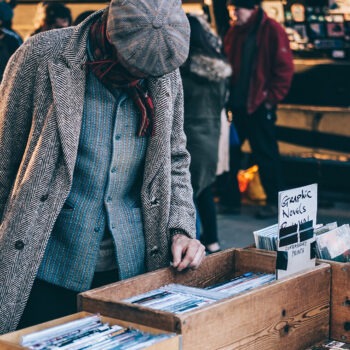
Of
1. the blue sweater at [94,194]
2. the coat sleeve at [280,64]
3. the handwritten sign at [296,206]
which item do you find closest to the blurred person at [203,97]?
the coat sleeve at [280,64]

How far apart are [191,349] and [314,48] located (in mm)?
6787

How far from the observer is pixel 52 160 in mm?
2787

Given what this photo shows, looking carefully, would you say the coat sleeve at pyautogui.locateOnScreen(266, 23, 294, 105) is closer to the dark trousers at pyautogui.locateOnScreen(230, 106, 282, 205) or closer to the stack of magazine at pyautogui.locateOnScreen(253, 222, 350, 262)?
the dark trousers at pyautogui.locateOnScreen(230, 106, 282, 205)

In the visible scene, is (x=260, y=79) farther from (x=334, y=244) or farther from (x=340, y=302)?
(x=340, y=302)

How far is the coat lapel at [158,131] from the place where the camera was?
2975 mm

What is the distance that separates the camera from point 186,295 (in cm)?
263

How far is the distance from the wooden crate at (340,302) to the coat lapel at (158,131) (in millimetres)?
701

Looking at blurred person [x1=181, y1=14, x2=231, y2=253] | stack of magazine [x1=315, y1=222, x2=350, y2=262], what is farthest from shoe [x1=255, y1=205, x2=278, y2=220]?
stack of magazine [x1=315, y1=222, x2=350, y2=262]

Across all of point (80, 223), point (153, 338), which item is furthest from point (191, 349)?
point (80, 223)

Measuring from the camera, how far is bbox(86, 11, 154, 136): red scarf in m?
2.75

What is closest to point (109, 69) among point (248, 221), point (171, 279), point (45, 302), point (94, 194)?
point (94, 194)

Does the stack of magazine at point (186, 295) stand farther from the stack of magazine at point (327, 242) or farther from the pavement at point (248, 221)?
the pavement at point (248, 221)

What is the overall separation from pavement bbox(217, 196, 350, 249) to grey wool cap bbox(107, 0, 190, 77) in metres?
4.54

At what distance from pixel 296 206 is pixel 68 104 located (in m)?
0.81
